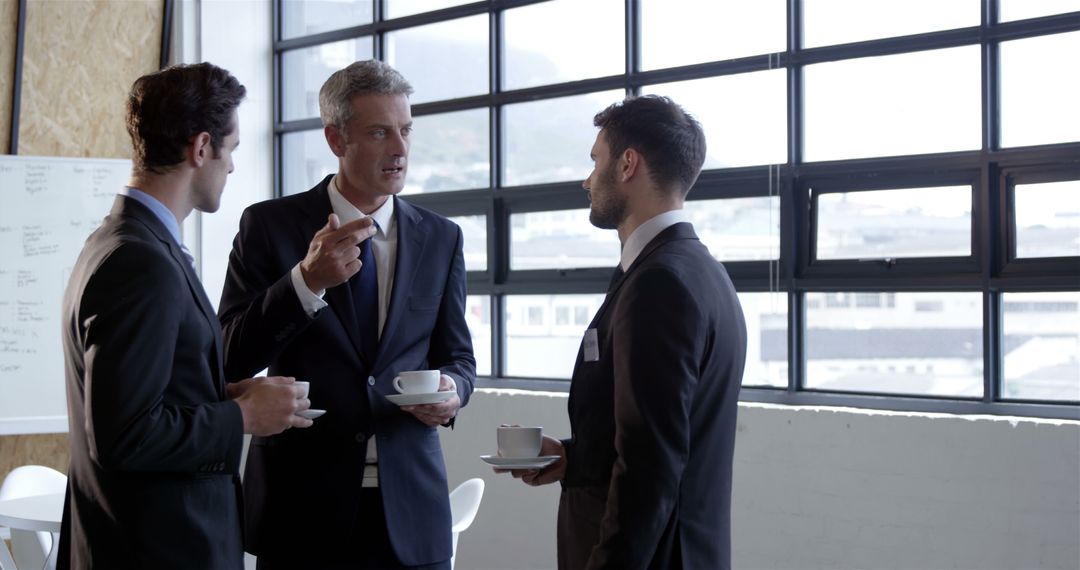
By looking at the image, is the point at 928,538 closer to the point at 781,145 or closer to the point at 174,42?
the point at 781,145

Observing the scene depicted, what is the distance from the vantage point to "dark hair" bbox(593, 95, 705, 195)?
196 cm

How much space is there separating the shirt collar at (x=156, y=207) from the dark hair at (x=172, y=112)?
0.15ft

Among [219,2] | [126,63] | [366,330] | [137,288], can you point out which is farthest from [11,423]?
[137,288]

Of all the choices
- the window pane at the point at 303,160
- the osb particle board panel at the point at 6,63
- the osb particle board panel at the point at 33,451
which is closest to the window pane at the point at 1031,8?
the window pane at the point at 303,160

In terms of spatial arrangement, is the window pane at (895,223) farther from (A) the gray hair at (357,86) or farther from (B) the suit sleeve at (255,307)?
(B) the suit sleeve at (255,307)

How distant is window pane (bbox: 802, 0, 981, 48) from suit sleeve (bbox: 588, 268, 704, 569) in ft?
7.71

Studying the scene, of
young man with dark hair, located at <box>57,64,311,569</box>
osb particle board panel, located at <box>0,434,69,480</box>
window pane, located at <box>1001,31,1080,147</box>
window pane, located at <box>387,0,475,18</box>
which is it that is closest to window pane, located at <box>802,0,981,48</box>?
window pane, located at <box>1001,31,1080,147</box>

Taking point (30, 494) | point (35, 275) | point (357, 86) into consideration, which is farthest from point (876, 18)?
point (35, 275)

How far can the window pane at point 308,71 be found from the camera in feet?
18.3

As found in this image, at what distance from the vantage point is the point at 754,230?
4.02 m

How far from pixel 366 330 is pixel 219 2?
4.08 meters

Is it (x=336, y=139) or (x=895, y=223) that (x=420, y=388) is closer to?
(x=336, y=139)

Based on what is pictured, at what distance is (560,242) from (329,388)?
2.56 m

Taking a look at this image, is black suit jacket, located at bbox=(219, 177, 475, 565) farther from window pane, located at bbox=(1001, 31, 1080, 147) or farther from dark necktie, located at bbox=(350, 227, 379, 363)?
window pane, located at bbox=(1001, 31, 1080, 147)
